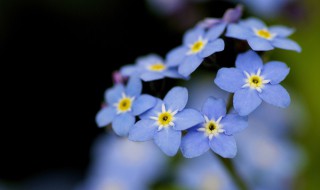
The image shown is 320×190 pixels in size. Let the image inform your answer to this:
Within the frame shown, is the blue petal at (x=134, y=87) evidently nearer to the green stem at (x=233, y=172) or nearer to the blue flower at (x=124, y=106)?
the blue flower at (x=124, y=106)

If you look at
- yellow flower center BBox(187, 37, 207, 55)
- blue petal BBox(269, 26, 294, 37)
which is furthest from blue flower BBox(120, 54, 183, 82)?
blue petal BBox(269, 26, 294, 37)

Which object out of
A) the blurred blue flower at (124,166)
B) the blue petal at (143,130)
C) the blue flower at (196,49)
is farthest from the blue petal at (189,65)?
the blurred blue flower at (124,166)

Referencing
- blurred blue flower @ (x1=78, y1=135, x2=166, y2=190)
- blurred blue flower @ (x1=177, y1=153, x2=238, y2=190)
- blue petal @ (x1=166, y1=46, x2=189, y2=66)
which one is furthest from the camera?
blurred blue flower @ (x1=78, y1=135, x2=166, y2=190)

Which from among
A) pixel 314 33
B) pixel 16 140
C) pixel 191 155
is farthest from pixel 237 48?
pixel 16 140

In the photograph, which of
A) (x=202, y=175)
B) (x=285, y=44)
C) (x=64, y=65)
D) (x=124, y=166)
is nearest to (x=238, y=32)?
(x=285, y=44)

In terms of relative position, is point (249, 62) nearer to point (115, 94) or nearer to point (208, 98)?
point (208, 98)

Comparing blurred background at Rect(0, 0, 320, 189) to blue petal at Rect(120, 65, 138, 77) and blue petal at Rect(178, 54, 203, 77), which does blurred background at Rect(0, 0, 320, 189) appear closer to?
blue petal at Rect(120, 65, 138, 77)
